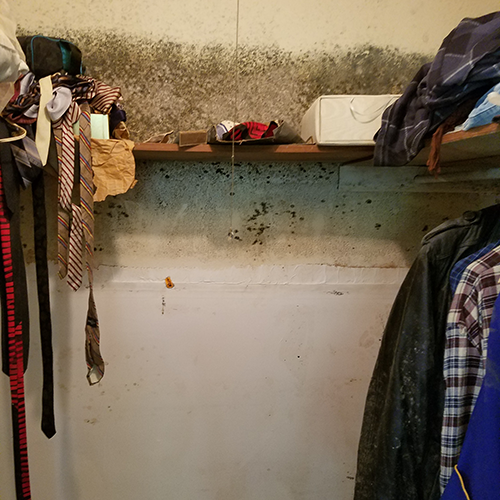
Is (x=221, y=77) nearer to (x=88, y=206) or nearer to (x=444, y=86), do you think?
(x=88, y=206)

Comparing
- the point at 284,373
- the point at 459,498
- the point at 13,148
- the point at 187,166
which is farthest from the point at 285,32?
the point at 459,498

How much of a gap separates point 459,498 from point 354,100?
871 millimetres

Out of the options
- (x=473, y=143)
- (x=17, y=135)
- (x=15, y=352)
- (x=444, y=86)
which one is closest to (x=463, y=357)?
(x=473, y=143)

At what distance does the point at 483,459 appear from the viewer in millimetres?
551

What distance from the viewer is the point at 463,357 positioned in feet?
2.29

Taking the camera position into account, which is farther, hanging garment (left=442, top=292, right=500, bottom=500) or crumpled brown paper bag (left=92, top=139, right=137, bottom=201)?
crumpled brown paper bag (left=92, top=139, right=137, bottom=201)

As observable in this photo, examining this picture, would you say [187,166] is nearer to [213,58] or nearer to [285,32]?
[213,58]

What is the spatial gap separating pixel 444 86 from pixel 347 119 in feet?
0.93

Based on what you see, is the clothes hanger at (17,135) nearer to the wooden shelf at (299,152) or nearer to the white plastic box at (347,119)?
the wooden shelf at (299,152)

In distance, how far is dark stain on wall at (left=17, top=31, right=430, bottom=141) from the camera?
1.05 metres

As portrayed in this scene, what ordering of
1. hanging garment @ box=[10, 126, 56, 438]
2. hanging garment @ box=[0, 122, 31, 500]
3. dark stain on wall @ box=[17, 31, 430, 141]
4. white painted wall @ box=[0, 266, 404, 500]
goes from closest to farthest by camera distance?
hanging garment @ box=[0, 122, 31, 500], hanging garment @ box=[10, 126, 56, 438], dark stain on wall @ box=[17, 31, 430, 141], white painted wall @ box=[0, 266, 404, 500]

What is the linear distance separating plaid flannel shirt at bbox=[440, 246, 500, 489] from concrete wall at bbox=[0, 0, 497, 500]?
48 cm

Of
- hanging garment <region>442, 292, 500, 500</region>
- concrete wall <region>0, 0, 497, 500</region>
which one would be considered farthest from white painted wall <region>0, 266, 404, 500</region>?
hanging garment <region>442, 292, 500, 500</region>

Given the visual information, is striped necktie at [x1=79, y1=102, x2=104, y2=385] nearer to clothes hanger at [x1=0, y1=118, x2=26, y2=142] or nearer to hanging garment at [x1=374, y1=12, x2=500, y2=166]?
clothes hanger at [x1=0, y1=118, x2=26, y2=142]
